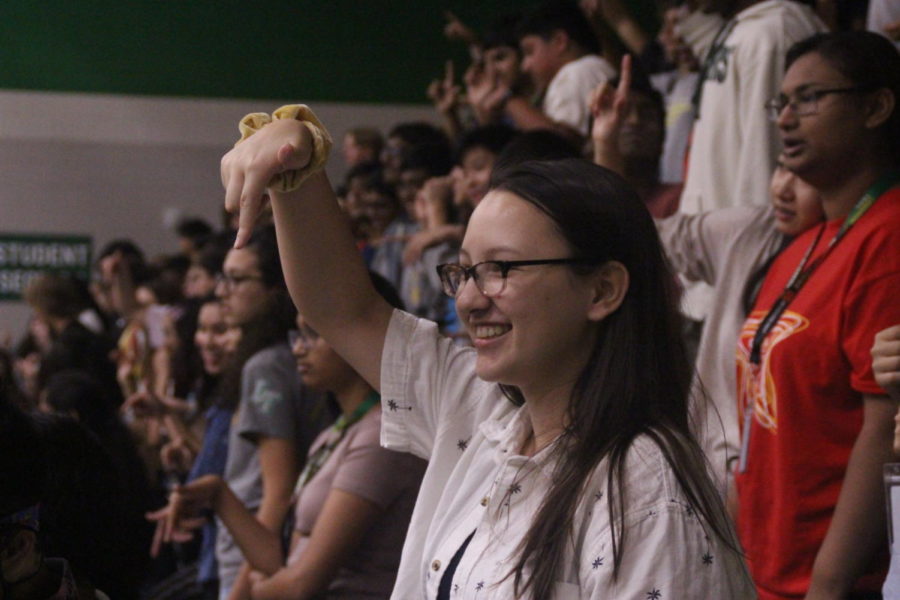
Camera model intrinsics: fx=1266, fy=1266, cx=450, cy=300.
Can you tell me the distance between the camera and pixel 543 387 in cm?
159

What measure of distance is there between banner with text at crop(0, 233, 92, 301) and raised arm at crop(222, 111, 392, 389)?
698cm

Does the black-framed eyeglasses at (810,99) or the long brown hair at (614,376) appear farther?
the black-framed eyeglasses at (810,99)

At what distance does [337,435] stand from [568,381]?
1226 millimetres

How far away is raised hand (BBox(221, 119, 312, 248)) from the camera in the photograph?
1528mm

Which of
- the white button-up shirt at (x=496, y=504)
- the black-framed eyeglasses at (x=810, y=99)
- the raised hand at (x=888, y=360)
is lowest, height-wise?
the white button-up shirt at (x=496, y=504)

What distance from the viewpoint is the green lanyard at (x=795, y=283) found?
2.22 meters

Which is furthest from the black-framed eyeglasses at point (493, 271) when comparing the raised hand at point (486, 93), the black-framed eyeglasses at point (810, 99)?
the raised hand at point (486, 93)

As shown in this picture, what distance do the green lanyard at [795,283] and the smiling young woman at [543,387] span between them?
2.29ft

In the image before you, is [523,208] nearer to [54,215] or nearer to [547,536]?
[547,536]

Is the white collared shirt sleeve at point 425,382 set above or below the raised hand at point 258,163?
below

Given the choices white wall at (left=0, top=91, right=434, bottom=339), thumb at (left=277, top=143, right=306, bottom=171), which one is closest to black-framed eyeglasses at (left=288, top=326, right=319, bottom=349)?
thumb at (left=277, top=143, right=306, bottom=171)

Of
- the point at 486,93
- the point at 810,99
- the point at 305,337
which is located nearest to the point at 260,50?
the point at 486,93

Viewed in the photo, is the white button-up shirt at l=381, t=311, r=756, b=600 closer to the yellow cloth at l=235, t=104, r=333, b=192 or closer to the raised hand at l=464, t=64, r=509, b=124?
the yellow cloth at l=235, t=104, r=333, b=192

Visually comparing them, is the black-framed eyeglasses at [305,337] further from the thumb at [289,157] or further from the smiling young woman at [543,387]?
the thumb at [289,157]
